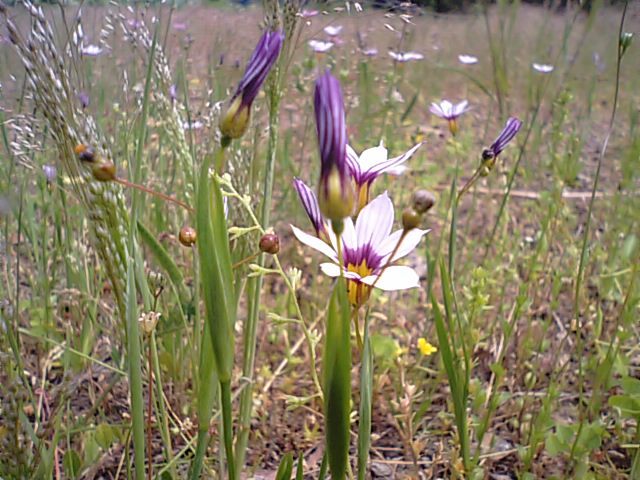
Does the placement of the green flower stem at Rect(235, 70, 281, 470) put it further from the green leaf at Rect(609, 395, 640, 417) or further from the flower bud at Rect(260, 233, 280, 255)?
the green leaf at Rect(609, 395, 640, 417)

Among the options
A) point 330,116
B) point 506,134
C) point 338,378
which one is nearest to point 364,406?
point 338,378

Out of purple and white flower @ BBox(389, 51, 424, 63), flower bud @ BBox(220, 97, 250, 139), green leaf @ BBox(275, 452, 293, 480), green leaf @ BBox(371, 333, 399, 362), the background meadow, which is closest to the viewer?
flower bud @ BBox(220, 97, 250, 139)

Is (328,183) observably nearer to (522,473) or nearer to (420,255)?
(522,473)

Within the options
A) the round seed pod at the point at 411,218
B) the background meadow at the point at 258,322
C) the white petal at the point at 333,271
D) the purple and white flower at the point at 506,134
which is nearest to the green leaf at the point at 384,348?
the background meadow at the point at 258,322

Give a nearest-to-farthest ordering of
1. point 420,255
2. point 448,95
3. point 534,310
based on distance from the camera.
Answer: point 534,310 < point 420,255 < point 448,95

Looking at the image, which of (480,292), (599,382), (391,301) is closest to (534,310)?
(391,301)

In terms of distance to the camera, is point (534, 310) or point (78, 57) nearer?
point (78, 57)

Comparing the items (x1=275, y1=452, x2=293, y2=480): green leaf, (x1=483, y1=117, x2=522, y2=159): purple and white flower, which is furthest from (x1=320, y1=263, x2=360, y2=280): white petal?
(x1=483, y1=117, x2=522, y2=159): purple and white flower
